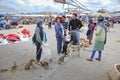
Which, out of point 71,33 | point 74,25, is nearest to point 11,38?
point 71,33

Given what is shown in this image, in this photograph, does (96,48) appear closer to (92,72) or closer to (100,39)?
(100,39)

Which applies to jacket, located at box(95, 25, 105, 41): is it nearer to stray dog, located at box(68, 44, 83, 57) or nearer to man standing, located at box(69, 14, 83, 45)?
stray dog, located at box(68, 44, 83, 57)

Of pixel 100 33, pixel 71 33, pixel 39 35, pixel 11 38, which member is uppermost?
pixel 39 35

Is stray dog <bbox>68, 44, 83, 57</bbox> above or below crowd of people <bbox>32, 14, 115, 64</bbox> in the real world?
below

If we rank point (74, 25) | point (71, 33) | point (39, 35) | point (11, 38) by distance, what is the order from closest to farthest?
1. point (39, 35)
2. point (74, 25)
3. point (71, 33)
4. point (11, 38)

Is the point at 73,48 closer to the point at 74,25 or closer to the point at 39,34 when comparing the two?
the point at 74,25

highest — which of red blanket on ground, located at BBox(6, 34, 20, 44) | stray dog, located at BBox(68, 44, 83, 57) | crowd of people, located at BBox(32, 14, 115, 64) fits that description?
crowd of people, located at BBox(32, 14, 115, 64)

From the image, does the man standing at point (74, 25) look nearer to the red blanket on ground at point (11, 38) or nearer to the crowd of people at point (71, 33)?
the crowd of people at point (71, 33)

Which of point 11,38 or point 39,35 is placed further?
point 11,38

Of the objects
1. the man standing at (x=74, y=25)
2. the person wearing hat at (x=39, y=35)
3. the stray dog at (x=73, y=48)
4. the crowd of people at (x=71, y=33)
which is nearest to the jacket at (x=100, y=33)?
the crowd of people at (x=71, y=33)

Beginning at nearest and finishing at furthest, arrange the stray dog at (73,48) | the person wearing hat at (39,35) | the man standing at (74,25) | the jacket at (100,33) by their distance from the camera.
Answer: the person wearing hat at (39,35) → the jacket at (100,33) → the stray dog at (73,48) → the man standing at (74,25)

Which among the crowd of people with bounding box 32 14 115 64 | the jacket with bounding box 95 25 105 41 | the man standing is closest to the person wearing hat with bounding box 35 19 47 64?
the crowd of people with bounding box 32 14 115 64

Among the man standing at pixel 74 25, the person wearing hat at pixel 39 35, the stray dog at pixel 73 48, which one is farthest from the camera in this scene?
the man standing at pixel 74 25

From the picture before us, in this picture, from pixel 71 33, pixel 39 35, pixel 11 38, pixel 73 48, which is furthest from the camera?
pixel 11 38
